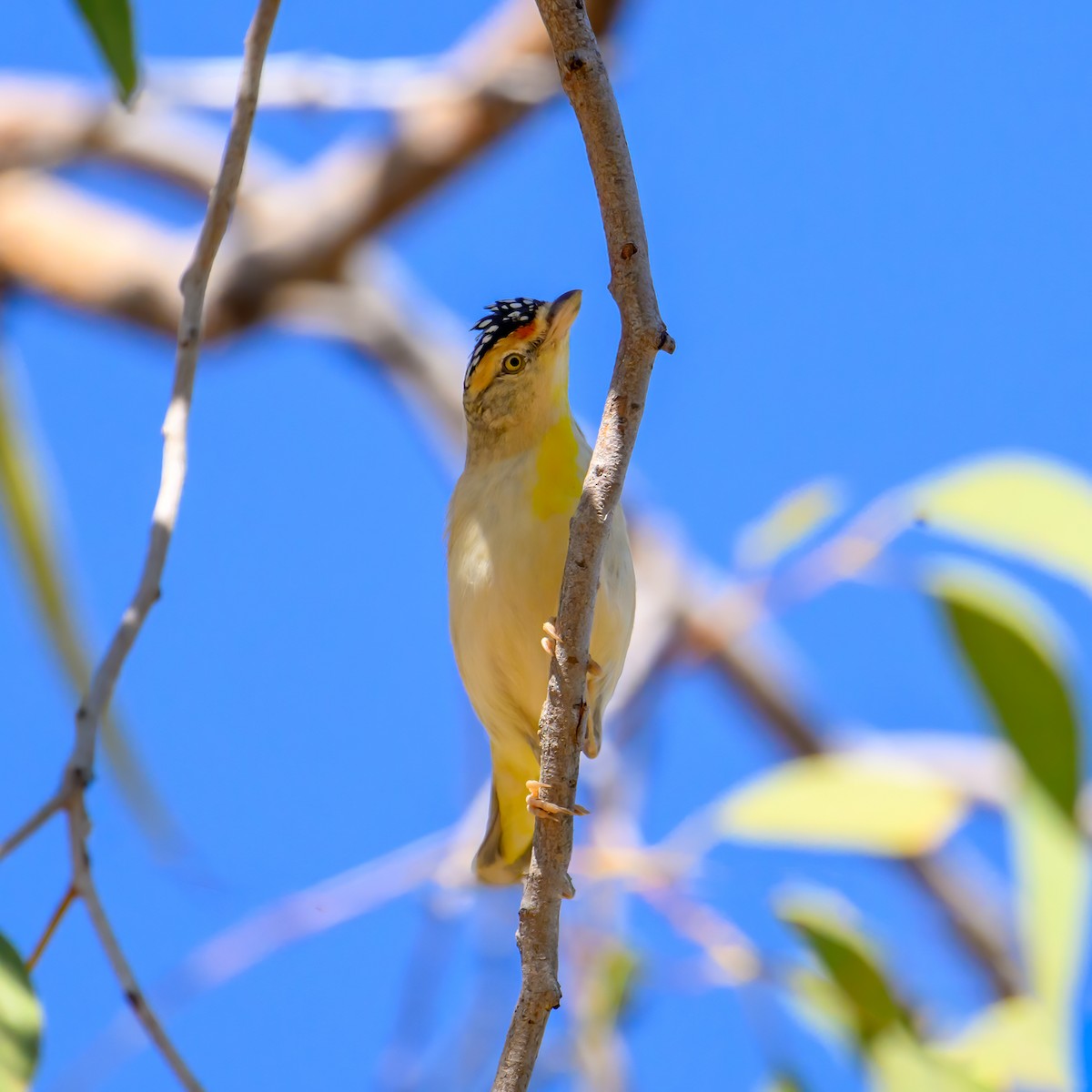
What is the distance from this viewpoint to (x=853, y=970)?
2912mm

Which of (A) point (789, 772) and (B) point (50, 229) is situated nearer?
(A) point (789, 772)

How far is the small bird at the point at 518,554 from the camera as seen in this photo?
237cm

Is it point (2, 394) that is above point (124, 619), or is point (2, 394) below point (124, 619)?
above

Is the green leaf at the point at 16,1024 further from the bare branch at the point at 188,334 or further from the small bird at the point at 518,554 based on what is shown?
the small bird at the point at 518,554

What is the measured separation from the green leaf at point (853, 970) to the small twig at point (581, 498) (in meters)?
1.33

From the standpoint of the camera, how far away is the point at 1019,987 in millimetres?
4910

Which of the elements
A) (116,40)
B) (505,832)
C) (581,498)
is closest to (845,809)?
(505,832)

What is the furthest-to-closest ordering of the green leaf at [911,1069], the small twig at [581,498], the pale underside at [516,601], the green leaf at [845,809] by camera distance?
1. the green leaf at [845,809]
2. the green leaf at [911,1069]
3. the pale underside at [516,601]
4. the small twig at [581,498]

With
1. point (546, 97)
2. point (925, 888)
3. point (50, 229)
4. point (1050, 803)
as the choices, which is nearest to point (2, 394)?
point (546, 97)

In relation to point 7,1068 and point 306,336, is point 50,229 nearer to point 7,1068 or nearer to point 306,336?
point 306,336

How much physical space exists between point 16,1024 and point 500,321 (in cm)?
169

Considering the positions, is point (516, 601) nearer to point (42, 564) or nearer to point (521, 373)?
point (521, 373)

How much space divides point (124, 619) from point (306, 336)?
3.96 m

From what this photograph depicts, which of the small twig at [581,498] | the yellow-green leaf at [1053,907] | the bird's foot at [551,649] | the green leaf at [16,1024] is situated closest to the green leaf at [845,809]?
the yellow-green leaf at [1053,907]
